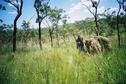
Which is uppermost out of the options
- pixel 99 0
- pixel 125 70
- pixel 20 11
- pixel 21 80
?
pixel 99 0

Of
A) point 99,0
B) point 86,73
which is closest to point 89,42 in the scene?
point 86,73

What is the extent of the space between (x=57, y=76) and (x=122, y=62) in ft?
3.93

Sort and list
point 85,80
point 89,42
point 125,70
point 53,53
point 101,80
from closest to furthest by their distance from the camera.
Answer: point 125,70
point 101,80
point 85,80
point 53,53
point 89,42

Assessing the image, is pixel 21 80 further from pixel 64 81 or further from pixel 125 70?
pixel 125 70

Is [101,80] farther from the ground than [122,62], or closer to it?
closer to it

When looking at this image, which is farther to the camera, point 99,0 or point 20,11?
point 99,0

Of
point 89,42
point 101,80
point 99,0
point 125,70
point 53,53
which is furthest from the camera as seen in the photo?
point 99,0

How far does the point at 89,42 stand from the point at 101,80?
220 inches

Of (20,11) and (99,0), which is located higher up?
(99,0)

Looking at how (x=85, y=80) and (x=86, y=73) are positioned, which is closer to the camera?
(x=85, y=80)

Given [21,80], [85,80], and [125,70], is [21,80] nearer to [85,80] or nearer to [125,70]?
[85,80]

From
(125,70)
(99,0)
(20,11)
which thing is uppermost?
(99,0)

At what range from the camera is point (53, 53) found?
6.31 metres

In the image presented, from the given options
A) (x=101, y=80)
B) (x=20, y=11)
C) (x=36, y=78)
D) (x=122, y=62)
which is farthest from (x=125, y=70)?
(x=20, y=11)
